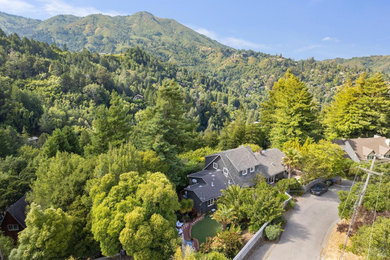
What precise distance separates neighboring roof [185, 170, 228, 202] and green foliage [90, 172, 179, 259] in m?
7.66

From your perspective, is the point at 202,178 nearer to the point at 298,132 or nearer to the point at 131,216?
the point at 131,216

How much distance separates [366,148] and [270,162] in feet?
59.4

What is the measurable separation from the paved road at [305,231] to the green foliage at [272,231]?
24.2 inches

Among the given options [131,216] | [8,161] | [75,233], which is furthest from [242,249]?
[8,161]

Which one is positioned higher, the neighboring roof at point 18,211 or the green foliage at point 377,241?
the green foliage at point 377,241

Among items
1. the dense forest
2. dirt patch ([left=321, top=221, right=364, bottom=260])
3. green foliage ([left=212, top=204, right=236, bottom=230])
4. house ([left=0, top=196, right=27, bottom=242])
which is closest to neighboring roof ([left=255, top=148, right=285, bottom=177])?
the dense forest

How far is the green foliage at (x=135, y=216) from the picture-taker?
15.5m

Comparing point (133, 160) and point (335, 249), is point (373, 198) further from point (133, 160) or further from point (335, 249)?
point (133, 160)

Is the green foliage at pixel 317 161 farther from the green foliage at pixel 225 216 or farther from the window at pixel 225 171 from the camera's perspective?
the green foliage at pixel 225 216

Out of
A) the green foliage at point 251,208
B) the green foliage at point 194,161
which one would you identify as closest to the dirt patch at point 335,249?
the green foliage at point 251,208

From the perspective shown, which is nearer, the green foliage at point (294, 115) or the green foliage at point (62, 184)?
the green foliage at point (62, 184)

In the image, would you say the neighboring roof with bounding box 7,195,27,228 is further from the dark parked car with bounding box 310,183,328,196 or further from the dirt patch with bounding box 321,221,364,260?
the dark parked car with bounding box 310,183,328,196

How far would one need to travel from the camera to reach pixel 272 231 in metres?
18.7

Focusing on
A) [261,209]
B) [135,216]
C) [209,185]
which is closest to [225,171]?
[209,185]
